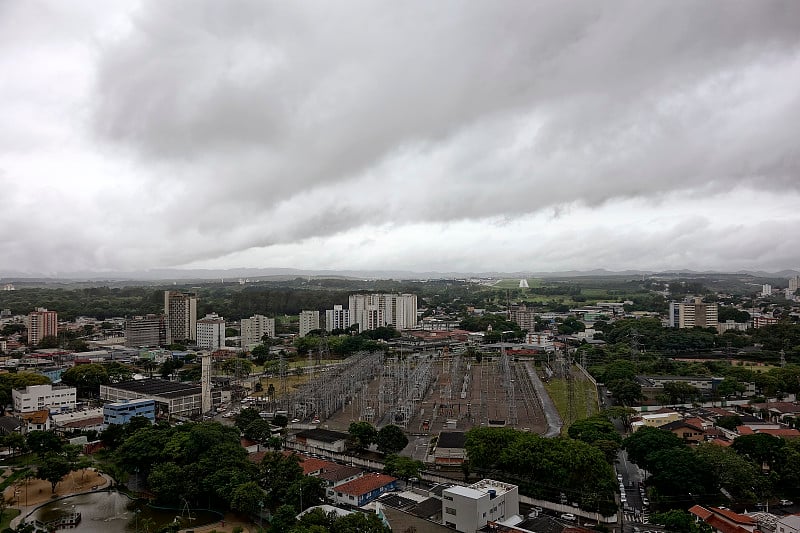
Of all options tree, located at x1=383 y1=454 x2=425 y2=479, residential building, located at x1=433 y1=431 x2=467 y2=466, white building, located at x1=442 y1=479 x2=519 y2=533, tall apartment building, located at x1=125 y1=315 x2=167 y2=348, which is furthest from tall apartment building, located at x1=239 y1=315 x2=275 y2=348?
white building, located at x1=442 y1=479 x2=519 y2=533

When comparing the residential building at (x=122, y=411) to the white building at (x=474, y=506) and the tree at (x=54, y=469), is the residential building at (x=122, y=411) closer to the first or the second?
the tree at (x=54, y=469)

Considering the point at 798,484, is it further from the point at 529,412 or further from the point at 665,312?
the point at 665,312

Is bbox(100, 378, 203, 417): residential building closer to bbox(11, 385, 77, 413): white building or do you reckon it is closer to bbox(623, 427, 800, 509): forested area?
bbox(11, 385, 77, 413): white building

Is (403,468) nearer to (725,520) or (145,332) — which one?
(725,520)

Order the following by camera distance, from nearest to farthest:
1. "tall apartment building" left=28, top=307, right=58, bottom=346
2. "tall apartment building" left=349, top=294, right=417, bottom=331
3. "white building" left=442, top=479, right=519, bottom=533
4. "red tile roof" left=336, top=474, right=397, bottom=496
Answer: "white building" left=442, top=479, right=519, bottom=533 < "red tile roof" left=336, top=474, right=397, bottom=496 < "tall apartment building" left=28, top=307, right=58, bottom=346 < "tall apartment building" left=349, top=294, right=417, bottom=331

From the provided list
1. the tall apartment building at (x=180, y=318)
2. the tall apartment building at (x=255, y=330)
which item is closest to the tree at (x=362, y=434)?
the tall apartment building at (x=255, y=330)

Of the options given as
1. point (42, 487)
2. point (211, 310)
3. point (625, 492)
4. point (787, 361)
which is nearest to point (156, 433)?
point (42, 487)

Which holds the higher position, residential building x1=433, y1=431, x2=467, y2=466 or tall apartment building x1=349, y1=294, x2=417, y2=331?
tall apartment building x1=349, y1=294, x2=417, y2=331
